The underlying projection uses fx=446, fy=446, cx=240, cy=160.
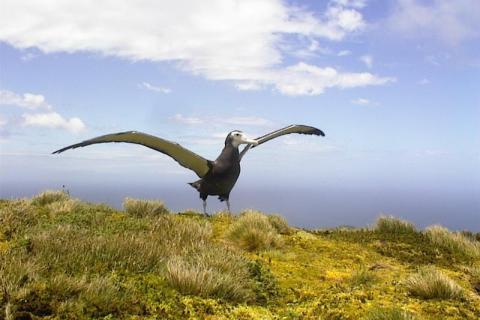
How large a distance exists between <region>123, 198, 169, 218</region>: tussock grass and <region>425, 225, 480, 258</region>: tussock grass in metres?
7.78

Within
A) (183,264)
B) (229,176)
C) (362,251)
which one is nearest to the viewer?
(183,264)

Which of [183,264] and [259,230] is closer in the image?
[183,264]

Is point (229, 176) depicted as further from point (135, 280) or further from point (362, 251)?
point (135, 280)

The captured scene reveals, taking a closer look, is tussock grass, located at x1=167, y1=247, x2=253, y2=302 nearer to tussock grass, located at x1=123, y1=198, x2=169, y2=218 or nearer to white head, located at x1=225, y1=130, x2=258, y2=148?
tussock grass, located at x1=123, y1=198, x2=169, y2=218

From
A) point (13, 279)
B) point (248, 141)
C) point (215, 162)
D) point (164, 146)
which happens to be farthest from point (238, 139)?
point (13, 279)

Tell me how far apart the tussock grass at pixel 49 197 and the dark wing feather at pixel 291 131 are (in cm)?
632

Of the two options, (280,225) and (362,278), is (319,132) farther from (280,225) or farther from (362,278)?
(362,278)

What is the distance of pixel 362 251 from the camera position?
10.2 m

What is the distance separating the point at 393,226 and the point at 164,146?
298 inches

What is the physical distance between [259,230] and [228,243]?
70 centimetres

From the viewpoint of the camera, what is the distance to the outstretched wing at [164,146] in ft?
35.2

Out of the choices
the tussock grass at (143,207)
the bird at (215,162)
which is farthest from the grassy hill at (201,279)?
the bird at (215,162)

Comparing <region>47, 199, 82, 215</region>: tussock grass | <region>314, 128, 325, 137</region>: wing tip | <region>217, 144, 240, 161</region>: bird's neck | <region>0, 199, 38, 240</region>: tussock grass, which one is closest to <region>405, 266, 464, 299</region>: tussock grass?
<region>0, 199, 38, 240</region>: tussock grass

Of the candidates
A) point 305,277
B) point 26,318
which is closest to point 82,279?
point 26,318
